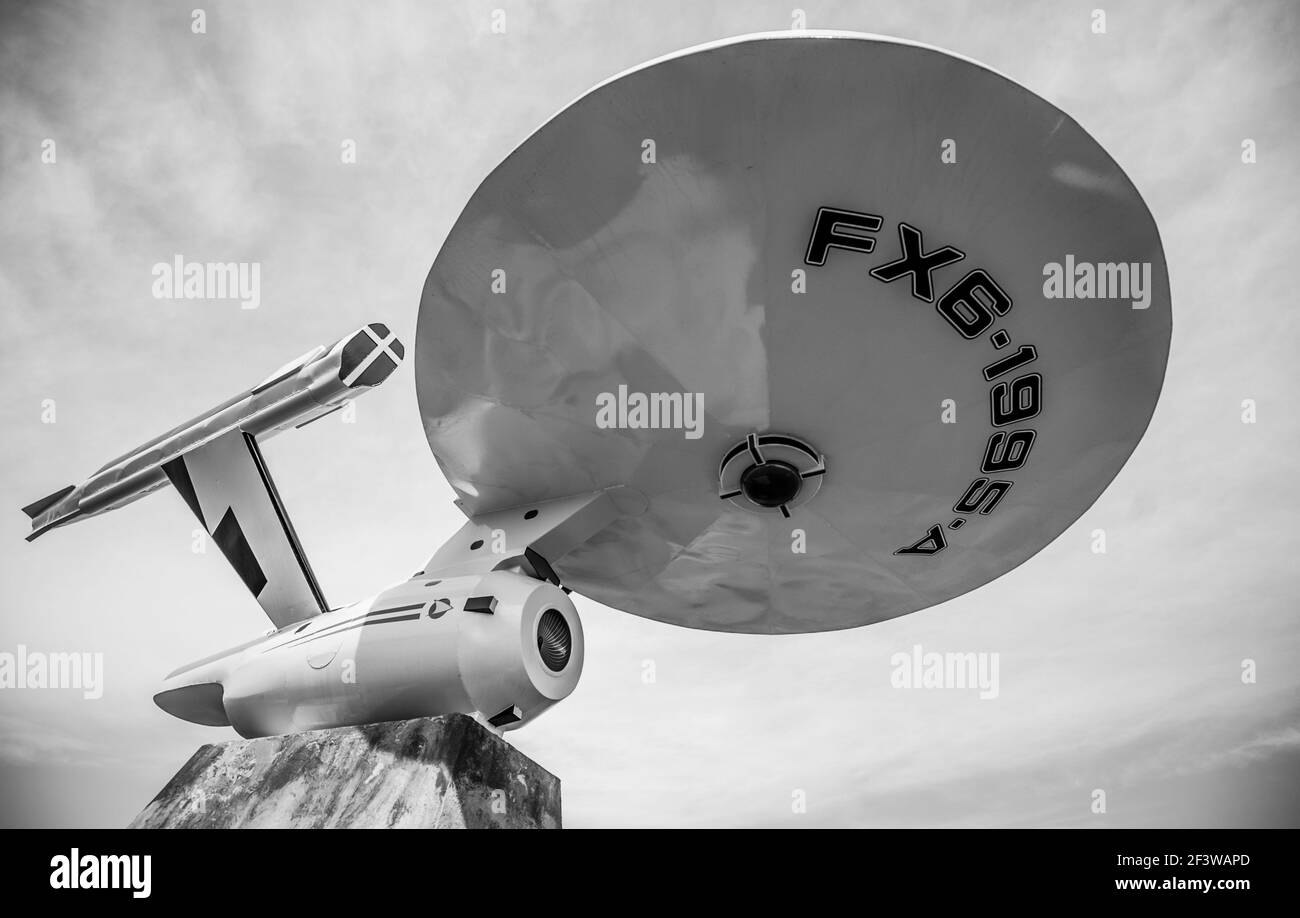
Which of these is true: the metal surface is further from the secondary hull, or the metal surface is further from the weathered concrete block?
the weathered concrete block

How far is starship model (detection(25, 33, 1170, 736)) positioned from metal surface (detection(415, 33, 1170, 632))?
34 mm

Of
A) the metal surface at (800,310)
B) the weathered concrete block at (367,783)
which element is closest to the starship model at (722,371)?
the metal surface at (800,310)

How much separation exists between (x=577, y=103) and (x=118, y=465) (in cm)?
988

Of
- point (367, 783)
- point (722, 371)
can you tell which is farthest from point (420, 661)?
point (722, 371)

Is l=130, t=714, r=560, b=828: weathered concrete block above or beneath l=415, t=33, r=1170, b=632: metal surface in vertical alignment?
beneath

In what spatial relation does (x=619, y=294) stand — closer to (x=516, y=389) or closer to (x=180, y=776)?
(x=516, y=389)

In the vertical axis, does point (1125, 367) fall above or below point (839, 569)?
above

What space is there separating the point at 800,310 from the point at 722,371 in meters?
1.31

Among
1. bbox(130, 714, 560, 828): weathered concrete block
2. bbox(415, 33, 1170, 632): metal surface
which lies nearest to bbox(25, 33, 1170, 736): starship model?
bbox(415, 33, 1170, 632): metal surface

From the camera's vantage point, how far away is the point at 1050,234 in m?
11.4

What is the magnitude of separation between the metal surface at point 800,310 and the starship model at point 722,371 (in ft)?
0.11

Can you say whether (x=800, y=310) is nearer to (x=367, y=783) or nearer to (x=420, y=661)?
(x=420, y=661)

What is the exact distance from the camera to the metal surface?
1070cm
